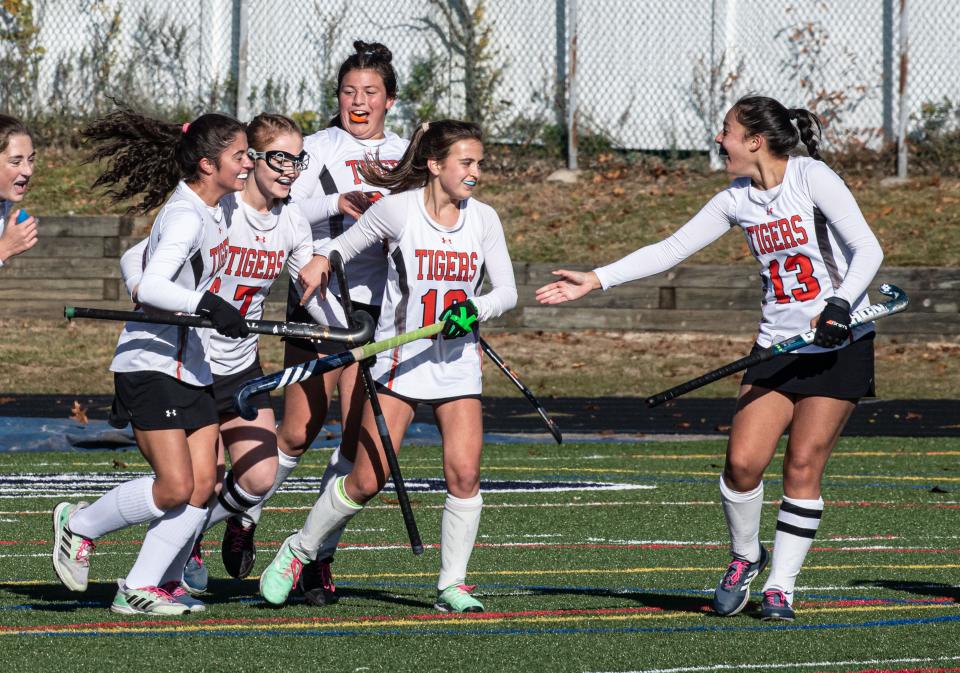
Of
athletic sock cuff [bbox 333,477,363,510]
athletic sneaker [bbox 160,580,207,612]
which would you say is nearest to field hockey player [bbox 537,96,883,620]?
athletic sock cuff [bbox 333,477,363,510]

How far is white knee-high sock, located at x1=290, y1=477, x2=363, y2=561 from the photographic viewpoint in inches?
258

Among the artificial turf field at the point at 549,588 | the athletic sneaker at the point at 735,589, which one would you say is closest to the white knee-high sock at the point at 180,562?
the artificial turf field at the point at 549,588

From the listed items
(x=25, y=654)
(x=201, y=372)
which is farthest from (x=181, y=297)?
(x=25, y=654)

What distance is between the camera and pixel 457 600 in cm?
636

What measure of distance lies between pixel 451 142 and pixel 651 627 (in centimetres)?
205

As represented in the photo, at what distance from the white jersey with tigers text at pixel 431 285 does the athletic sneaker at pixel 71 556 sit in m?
1.31

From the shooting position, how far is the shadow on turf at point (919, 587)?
268 inches

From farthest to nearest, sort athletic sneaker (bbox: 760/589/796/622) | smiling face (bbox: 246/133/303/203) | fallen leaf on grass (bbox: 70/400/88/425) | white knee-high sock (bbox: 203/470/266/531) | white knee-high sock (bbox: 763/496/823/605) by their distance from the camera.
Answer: fallen leaf on grass (bbox: 70/400/88/425)
white knee-high sock (bbox: 203/470/266/531)
smiling face (bbox: 246/133/303/203)
white knee-high sock (bbox: 763/496/823/605)
athletic sneaker (bbox: 760/589/796/622)

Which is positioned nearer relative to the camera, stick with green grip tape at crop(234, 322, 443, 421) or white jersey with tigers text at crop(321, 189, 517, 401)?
stick with green grip tape at crop(234, 322, 443, 421)

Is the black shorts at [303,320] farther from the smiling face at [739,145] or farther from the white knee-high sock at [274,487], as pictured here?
the smiling face at [739,145]

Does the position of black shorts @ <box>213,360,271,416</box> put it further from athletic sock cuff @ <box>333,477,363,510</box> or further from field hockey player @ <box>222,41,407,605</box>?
athletic sock cuff @ <box>333,477,363,510</box>

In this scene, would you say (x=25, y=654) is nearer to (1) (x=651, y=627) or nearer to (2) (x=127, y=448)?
(1) (x=651, y=627)

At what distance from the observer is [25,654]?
5480 mm

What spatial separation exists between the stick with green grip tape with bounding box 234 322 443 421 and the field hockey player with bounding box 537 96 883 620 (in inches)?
50.4
